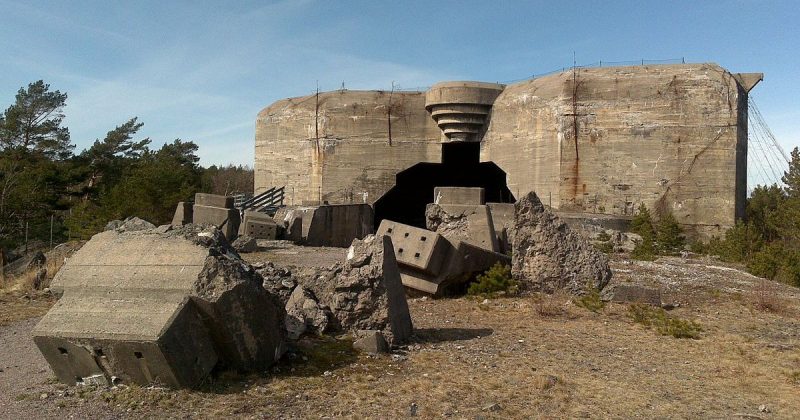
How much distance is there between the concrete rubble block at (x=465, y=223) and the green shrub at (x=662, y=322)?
9.74 feet

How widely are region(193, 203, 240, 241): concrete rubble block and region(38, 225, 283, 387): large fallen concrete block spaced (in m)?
10.6

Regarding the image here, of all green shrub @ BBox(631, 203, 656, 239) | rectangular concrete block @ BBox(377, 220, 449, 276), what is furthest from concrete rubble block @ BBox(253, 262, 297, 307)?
green shrub @ BBox(631, 203, 656, 239)

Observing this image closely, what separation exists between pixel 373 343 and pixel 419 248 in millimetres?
3011

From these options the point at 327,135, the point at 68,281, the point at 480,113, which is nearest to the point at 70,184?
the point at 327,135

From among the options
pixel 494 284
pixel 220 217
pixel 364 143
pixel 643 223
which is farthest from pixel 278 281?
pixel 364 143

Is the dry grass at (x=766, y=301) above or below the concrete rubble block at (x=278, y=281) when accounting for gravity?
below

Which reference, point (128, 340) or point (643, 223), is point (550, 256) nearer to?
point (128, 340)

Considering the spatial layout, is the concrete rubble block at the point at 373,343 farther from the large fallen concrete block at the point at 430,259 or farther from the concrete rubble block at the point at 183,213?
the concrete rubble block at the point at 183,213

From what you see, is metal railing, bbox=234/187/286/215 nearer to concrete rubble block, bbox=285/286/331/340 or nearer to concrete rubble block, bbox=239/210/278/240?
concrete rubble block, bbox=239/210/278/240

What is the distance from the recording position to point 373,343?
550 centimetres

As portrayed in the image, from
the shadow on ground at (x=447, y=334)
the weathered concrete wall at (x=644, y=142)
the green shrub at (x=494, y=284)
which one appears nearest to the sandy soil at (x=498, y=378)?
the shadow on ground at (x=447, y=334)

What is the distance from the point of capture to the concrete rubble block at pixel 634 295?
8398 millimetres

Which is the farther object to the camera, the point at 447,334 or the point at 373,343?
the point at 447,334

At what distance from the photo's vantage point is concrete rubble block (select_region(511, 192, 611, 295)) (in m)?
9.11
